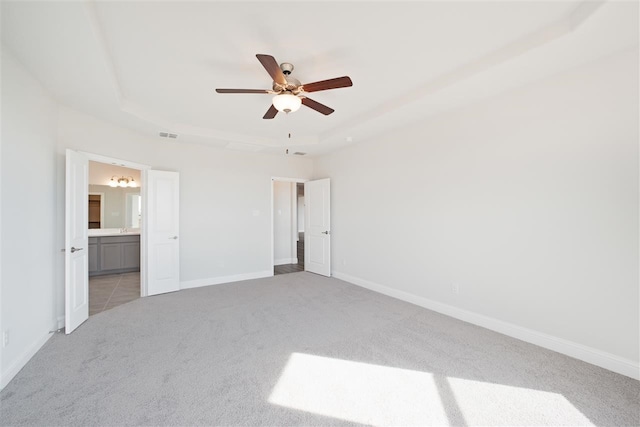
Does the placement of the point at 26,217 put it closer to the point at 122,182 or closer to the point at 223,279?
the point at 223,279

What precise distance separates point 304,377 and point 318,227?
376cm

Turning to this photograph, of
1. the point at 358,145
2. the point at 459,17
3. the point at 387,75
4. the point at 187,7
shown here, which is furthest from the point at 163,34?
the point at 358,145

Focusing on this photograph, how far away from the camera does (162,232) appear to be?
4445mm

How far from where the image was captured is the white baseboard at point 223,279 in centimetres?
478

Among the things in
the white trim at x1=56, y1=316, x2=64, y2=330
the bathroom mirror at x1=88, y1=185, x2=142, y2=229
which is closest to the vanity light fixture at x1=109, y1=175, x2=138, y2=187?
the bathroom mirror at x1=88, y1=185, x2=142, y2=229

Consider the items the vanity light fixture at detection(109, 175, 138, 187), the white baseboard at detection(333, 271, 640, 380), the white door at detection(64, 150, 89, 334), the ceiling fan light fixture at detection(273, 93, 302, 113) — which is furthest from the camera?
the vanity light fixture at detection(109, 175, 138, 187)

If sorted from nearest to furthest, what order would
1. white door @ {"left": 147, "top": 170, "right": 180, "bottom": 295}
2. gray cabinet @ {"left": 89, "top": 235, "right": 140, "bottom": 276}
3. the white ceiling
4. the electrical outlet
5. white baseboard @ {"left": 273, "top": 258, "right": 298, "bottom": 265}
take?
the white ceiling, the electrical outlet, white door @ {"left": 147, "top": 170, "right": 180, "bottom": 295}, gray cabinet @ {"left": 89, "top": 235, "right": 140, "bottom": 276}, white baseboard @ {"left": 273, "top": 258, "right": 298, "bottom": 265}

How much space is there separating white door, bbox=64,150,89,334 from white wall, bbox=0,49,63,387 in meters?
0.15

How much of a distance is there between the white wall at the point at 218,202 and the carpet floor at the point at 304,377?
169cm

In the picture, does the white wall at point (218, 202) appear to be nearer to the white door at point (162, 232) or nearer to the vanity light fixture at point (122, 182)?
the white door at point (162, 232)

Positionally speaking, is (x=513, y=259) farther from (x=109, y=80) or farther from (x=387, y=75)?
(x=109, y=80)

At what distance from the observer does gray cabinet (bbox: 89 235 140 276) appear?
18.6 ft

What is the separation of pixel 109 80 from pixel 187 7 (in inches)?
54.3

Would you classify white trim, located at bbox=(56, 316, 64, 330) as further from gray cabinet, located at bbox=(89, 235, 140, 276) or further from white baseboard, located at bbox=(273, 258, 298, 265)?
white baseboard, located at bbox=(273, 258, 298, 265)
